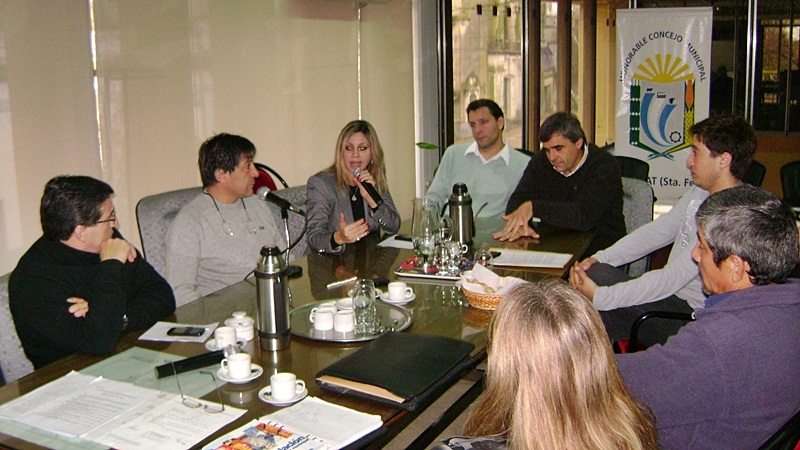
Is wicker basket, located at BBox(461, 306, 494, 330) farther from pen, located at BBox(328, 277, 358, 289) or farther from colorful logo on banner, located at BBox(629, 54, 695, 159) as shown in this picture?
colorful logo on banner, located at BBox(629, 54, 695, 159)

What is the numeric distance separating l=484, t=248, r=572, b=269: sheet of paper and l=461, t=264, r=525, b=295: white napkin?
0.44 m

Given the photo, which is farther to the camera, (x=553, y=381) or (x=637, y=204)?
(x=637, y=204)

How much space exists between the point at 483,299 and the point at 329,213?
128 cm

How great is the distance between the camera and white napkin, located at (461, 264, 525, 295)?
2453 mm

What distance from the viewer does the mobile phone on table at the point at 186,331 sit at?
7.27 ft

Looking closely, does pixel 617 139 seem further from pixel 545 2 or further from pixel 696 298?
pixel 696 298

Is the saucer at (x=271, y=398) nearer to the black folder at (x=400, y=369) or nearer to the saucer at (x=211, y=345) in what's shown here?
the black folder at (x=400, y=369)

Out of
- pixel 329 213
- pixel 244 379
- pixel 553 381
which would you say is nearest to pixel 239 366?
pixel 244 379

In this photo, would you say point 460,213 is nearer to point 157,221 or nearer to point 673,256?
point 673,256

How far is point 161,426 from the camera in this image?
5.43 feet

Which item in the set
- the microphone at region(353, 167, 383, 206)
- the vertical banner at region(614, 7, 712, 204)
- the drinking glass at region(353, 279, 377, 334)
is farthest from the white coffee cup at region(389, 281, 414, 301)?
the vertical banner at region(614, 7, 712, 204)

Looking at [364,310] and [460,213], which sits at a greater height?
[460,213]

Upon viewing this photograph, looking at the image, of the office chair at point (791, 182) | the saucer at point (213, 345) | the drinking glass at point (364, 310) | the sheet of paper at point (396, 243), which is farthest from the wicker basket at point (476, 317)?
the office chair at point (791, 182)

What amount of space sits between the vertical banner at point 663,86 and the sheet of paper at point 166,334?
5.04 metres
